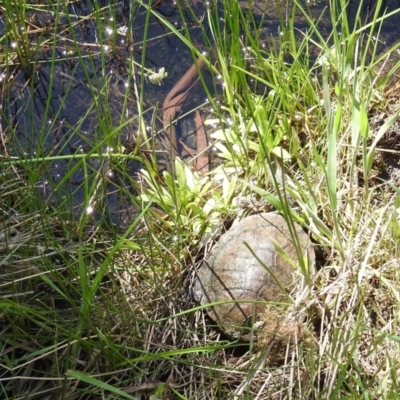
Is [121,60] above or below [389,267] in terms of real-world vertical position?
above

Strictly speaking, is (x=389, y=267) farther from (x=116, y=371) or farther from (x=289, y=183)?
(x=116, y=371)

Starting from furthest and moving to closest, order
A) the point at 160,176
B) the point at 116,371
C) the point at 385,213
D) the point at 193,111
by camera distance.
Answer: the point at 193,111 < the point at 160,176 < the point at 385,213 < the point at 116,371

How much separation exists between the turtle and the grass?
0.18 feet

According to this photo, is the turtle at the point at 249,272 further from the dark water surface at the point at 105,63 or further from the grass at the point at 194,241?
the dark water surface at the point at 105,63

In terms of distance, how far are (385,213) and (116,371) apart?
951 millimetres

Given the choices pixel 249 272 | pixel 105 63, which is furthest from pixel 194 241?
pixel 105 63

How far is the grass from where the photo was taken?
1.71 m

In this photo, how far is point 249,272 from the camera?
1.93 meters

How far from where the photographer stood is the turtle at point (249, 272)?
6.17ft

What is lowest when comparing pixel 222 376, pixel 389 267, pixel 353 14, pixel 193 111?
pixel 222 376

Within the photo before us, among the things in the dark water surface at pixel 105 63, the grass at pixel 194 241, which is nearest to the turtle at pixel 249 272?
the grass at pixel 194 241

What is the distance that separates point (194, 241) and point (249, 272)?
27 cm

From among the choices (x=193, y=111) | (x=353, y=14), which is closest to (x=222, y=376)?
(x=193, y=111)

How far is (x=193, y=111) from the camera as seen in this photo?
98.0 inches
